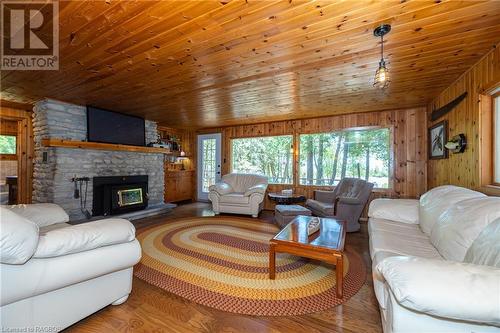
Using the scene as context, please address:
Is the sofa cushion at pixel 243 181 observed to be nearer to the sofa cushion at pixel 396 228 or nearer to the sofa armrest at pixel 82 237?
the sofa cushion at pixel 396 228

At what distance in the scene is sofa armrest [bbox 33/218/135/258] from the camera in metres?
1.29

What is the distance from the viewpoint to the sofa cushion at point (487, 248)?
1.12m

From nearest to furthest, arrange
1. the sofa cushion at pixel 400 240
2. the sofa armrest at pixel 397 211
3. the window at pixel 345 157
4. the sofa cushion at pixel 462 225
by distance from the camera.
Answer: the sofa cushion at pixel 462 225 → the sofa cushion at pixel 400 240 → the sofa armrest at pixel 397 211 → the window at pixel 345 157

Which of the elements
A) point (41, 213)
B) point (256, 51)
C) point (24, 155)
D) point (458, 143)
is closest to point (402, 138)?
point (458, 143)

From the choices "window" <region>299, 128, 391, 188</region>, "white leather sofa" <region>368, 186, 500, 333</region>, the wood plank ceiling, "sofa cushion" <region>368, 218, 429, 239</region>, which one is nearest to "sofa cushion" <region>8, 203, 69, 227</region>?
the wood plank ceiling

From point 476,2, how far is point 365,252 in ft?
8.49

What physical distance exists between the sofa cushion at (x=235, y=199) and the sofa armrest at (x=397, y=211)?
2486 mm

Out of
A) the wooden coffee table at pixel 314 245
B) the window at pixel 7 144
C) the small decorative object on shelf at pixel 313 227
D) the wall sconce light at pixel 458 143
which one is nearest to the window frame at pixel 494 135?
the wall sconce light at pixel 458 143

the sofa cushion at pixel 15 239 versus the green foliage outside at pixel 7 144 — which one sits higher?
the green foliage outside at pixel 7 144

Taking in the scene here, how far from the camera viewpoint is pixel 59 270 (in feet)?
4.34

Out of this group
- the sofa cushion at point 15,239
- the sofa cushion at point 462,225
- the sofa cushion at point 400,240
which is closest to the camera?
the sofa cushion at point 15,239

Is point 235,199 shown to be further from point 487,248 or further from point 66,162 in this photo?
point 487,248

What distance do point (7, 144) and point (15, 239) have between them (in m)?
6.28

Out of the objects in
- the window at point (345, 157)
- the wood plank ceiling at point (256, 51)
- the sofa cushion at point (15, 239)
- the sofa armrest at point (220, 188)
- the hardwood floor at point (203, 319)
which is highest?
the wood plank ceiling at point (256, 51)
